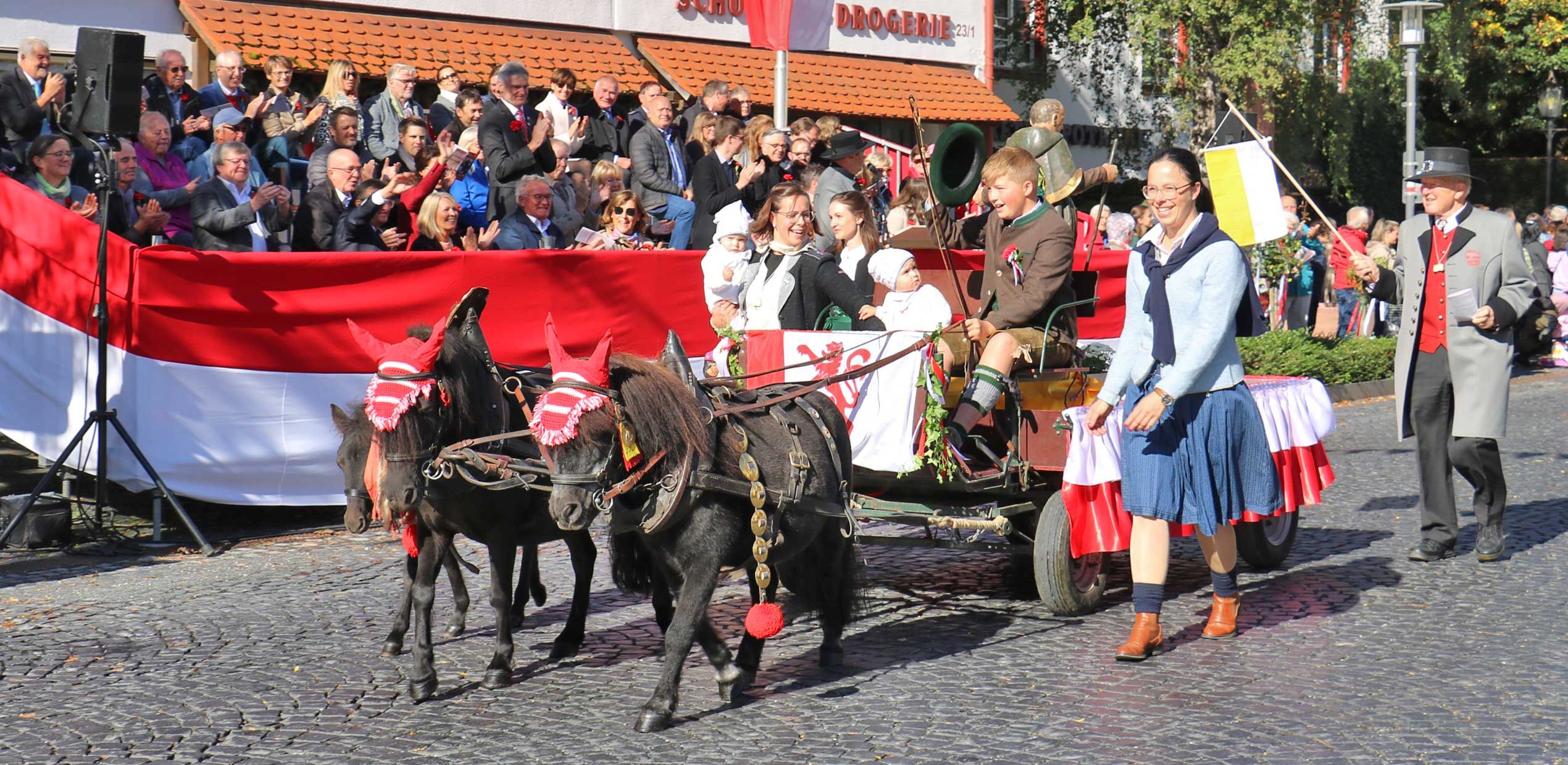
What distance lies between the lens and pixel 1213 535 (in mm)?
7262

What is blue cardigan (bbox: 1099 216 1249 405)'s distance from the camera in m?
6.88

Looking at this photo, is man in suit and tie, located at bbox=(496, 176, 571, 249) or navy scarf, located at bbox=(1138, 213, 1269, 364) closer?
navy scarf, located at bbox=(1138, 213, 1269, 364)

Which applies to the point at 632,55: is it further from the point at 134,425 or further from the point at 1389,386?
the point at 134,425

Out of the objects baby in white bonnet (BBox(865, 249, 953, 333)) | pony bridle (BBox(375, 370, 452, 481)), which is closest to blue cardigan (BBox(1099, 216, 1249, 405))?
baby in white bonnet (BBox(865, 249, 953, 333))

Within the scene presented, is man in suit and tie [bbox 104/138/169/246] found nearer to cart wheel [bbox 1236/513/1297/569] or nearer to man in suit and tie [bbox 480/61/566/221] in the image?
man in suit and tie [bbox 480/61/566/221]

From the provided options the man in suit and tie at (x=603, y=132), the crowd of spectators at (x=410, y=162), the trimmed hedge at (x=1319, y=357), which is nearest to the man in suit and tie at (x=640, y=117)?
the crowd of spectators at (x=410, y=162)

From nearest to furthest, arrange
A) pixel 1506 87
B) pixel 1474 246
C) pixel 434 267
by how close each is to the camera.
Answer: pixel 1474 246 → pixel 434 267 → pixel 1506 87

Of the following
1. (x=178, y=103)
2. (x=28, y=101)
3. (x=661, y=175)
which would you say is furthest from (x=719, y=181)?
(x=28, y=101)

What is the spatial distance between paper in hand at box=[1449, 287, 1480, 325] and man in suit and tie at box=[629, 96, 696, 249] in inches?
268

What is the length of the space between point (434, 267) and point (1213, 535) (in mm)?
5740

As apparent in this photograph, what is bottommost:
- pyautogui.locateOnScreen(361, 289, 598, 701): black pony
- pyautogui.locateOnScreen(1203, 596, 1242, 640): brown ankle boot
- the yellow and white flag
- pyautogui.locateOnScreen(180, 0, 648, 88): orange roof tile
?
pyautogui.locateOnScreen(1203, 596, 1242, 640): brown ankle boot

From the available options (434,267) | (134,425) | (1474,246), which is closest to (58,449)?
(134,425)

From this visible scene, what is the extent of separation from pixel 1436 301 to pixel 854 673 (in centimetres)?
433

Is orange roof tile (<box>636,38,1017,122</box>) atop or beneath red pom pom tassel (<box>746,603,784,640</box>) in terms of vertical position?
atop
